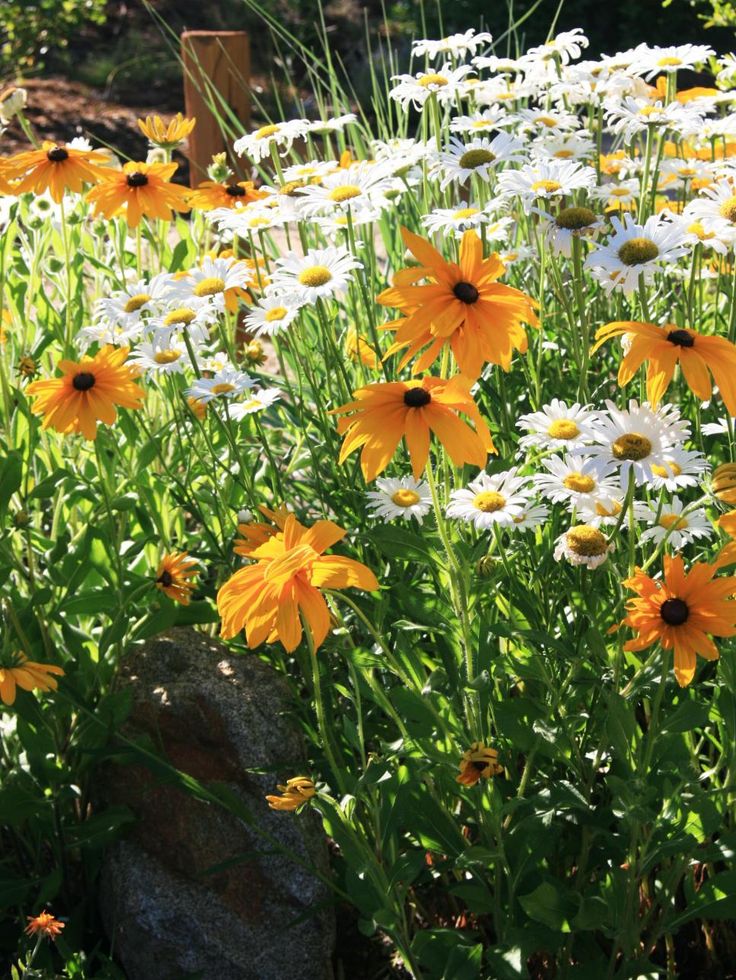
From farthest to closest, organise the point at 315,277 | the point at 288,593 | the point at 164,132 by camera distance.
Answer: the point at 164,132
the point at 315,277
the point at 288,593

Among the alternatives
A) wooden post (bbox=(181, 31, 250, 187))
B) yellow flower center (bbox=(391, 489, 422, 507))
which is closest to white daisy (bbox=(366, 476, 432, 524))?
yellow flower center (bbox=(391, 489, 422, 507))

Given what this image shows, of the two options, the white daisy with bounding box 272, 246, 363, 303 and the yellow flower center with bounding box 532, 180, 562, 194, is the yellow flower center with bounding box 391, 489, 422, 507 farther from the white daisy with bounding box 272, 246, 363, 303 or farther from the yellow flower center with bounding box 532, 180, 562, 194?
the yellow flower center with bounding box 532, 180, 562, 194

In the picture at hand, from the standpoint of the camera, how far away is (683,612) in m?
1.32

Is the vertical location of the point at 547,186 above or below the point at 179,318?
above

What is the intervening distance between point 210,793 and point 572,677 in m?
0.62

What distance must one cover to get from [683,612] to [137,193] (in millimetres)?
1301

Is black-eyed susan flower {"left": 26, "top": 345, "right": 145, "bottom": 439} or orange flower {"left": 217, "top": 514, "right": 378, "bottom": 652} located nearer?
orange flower {"left": 217, "top": 514, "right": 378, "bottom": 652}

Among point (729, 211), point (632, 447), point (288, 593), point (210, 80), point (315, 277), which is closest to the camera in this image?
point (288, 593)

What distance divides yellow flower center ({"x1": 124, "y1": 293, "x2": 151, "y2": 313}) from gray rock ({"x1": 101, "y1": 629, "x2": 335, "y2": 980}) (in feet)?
1.99

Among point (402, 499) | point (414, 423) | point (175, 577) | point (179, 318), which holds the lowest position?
point (175, 577)

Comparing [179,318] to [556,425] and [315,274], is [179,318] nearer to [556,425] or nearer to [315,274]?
[315,274]

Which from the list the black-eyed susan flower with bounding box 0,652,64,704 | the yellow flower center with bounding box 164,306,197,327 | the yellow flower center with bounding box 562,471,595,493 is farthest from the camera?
the yellow flower center with bounding box 164,306,197,327

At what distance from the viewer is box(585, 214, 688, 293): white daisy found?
156 cm

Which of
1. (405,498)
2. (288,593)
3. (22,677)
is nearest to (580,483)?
(405,498)
